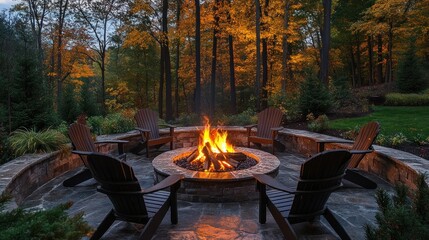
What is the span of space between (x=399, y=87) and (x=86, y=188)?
13.8 meters

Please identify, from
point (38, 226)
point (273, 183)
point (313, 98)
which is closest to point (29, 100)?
point (273, 183)

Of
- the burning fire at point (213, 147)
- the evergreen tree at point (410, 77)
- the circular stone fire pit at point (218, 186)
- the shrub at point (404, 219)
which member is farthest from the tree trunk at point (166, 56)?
the shrub at point (404, 219)

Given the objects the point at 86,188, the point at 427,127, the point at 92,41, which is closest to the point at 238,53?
the point at 92,41

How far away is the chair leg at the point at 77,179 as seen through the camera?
4122 millimetres

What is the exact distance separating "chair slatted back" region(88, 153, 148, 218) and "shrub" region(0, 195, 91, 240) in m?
0.86

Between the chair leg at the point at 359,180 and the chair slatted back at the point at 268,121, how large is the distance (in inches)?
84.9

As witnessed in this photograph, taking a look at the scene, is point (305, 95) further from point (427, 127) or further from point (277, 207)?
point (277, 207)

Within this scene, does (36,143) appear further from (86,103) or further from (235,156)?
(86,103)

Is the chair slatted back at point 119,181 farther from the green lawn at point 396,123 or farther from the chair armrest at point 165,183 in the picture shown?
the green lawn at point 396,123

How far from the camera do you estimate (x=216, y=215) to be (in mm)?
3266

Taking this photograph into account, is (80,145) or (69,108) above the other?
(69,108)

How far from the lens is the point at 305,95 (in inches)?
→ 315

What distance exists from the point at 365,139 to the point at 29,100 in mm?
6809

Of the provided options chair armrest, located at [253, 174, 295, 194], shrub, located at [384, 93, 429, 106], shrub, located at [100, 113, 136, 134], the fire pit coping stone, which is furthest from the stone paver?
shrub, located at [384, 93, 429, 106]
